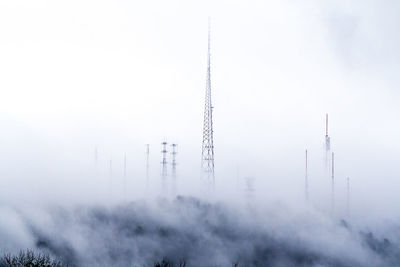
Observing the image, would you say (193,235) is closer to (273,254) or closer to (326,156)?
(273,254)

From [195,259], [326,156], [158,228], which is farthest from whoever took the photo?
[158,228]

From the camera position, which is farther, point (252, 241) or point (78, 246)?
point (252, 241)

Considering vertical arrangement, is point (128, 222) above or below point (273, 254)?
above

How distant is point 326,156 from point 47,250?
80.5 meters

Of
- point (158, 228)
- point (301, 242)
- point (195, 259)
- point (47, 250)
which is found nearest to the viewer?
point (47, 250)

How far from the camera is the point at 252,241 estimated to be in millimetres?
149500

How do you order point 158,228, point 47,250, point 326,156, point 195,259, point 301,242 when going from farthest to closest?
point 301,242, point 158,228, point 195,259, point 47,250, point 326,156

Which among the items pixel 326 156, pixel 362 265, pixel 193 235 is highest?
pixel 326 156

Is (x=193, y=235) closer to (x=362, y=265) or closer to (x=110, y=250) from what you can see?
(x=110, y=250)

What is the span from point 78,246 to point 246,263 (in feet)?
164

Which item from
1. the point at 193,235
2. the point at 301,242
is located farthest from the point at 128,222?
the point at 301,242

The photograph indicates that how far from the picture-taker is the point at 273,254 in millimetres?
142250

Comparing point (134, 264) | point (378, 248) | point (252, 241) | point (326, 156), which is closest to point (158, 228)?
point (134, 264)

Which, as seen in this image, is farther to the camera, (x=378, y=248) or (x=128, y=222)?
(x=378, y=248)
